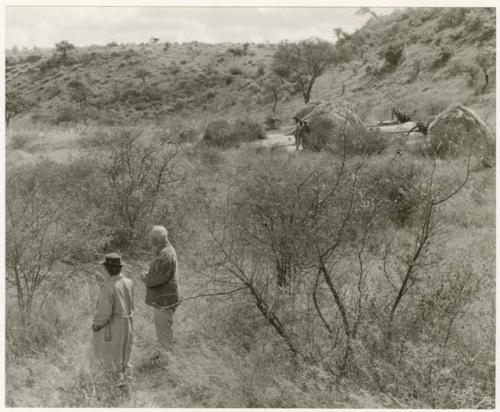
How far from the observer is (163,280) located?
6.33m

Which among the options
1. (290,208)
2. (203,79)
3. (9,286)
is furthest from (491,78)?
(203,79)

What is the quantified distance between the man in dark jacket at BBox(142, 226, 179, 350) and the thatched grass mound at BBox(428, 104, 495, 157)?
11.0m

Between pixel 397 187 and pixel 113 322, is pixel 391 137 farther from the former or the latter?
pixel 113 322

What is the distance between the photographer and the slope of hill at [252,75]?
25.9 m

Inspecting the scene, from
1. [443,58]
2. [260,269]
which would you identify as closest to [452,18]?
[443,58]

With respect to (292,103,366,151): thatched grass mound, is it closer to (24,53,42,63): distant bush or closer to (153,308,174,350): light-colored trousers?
(153,308,174,350): light-colored trousers

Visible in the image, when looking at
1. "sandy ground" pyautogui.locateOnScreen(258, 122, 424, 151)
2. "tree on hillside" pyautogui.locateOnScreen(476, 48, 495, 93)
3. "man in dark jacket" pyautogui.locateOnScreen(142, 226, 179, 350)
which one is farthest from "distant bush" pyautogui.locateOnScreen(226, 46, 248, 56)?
"man in dark jacket" pyautogui.locateOnScreen(142, 226, 179, 350)

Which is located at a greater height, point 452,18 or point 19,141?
point 452,18

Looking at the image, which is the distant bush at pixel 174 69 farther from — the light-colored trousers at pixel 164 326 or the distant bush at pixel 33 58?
the light-colored trousers at pixel 164 326

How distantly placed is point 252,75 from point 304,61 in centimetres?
770

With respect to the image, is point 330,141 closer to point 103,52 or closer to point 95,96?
point 95,96

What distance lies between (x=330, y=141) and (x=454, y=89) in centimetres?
943

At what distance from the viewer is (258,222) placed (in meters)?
7.92

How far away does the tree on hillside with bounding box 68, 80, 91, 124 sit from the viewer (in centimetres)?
3977
